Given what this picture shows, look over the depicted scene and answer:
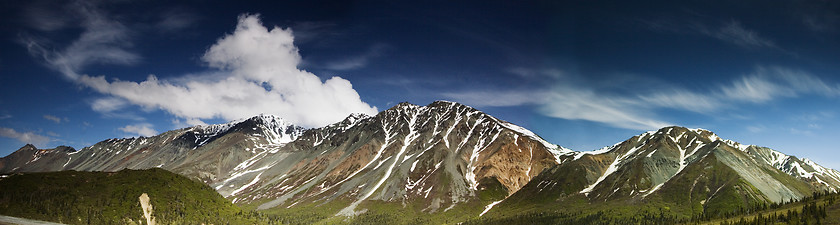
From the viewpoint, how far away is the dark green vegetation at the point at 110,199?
467 ft

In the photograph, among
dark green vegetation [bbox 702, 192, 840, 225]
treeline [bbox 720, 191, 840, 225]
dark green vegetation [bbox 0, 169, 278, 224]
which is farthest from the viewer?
treeline [bbox 720, 191, 840, 225]

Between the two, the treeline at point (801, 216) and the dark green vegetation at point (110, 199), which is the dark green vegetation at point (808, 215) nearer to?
the treeline at point (801, 216)

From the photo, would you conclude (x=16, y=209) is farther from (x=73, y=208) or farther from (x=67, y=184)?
(x=67, y=184)

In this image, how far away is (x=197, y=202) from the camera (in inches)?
7062

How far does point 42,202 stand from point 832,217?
235322 millimetres

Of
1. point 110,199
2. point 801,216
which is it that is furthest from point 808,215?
point 110,199

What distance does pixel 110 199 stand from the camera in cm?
15912

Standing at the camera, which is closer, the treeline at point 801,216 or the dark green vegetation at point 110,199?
the dark green vegetation at point 110,199

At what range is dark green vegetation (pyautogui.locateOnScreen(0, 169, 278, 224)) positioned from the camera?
142250 mm

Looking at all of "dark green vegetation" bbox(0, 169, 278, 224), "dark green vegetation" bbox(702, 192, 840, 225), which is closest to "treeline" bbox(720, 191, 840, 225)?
"dark green vegetation" bbox(702, 192, 840, 225)

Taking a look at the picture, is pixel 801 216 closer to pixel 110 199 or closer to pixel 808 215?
pixel 808 215

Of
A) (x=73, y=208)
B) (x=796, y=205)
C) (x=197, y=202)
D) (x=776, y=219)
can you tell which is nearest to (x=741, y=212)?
(x=796, y=205)

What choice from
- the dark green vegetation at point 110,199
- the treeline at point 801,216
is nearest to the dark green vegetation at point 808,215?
the treeline at point 801,216

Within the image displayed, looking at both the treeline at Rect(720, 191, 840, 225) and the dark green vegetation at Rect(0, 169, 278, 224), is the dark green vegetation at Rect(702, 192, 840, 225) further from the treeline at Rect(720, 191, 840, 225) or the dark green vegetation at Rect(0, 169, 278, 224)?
the dark green vegetation at Rect(0, 169, 278, 224)
